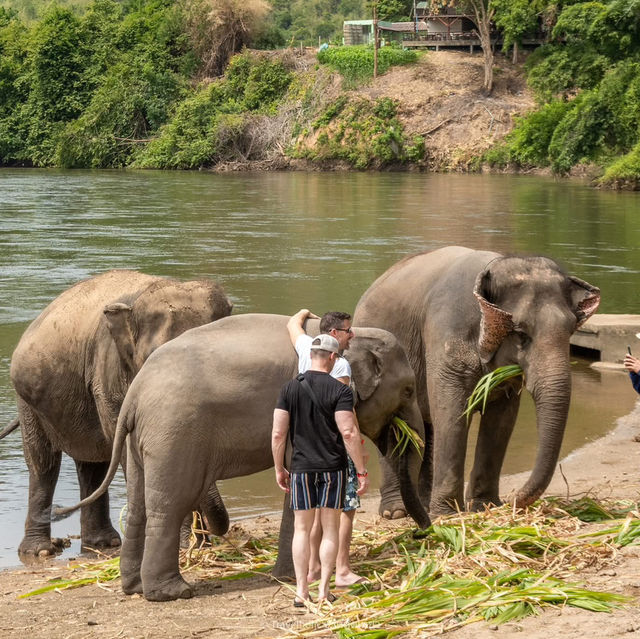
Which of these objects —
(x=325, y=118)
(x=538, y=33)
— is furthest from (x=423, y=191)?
(x=538, y=33)

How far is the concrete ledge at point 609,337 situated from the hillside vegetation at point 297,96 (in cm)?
2683

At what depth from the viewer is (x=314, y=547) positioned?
245 inches

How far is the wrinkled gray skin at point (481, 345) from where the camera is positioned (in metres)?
7.54

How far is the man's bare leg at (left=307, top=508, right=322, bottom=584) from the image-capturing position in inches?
244

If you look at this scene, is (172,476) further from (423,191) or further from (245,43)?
(245,43)

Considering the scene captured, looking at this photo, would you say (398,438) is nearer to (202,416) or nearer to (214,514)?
(202,416)

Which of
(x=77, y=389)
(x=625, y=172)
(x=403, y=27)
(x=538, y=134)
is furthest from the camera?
(x=403, y=27)

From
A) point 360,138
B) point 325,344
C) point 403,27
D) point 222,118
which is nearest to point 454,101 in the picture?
point 360,138

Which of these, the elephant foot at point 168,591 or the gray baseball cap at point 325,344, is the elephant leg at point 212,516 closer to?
the elephant foot at point 168,591

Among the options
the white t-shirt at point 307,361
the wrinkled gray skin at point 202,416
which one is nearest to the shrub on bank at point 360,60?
the wrinkled gray skin at point 202,416

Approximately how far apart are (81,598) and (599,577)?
106 inches

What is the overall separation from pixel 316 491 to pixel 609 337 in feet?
27.8

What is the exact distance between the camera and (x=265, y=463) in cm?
666

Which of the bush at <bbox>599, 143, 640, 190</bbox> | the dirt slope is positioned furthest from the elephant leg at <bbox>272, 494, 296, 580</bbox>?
the dirt slope
